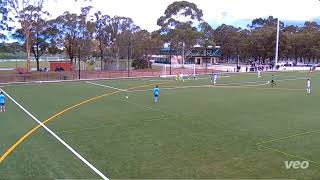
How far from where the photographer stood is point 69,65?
232 feet

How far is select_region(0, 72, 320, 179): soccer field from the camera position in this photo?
12617 mm

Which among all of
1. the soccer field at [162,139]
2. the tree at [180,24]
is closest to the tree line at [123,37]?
the tree at [180,24]

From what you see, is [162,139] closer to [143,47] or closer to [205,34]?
[143,47]

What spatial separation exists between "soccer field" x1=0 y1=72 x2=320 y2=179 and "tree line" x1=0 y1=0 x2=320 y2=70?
41214 mm

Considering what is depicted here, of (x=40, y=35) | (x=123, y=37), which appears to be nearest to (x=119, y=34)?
(x=123, y=37)

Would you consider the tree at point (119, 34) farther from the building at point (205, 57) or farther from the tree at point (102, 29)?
the building at point (205, 57)

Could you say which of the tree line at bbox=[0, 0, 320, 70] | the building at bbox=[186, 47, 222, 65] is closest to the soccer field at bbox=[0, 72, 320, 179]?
the tree line at bbox=[0, 0, 320, 70]

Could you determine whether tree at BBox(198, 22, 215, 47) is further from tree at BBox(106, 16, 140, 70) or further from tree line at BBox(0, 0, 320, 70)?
tree at BBox(106, 16, 140, 70)

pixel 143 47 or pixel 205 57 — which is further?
pixel 205 57

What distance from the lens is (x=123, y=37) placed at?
84.6 metres

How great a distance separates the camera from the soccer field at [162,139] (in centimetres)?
1262

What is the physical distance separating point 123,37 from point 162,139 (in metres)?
69.4

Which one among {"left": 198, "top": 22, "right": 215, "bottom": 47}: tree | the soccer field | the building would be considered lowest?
the soccer field

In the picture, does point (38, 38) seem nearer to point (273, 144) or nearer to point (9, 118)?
point (9, 118)
